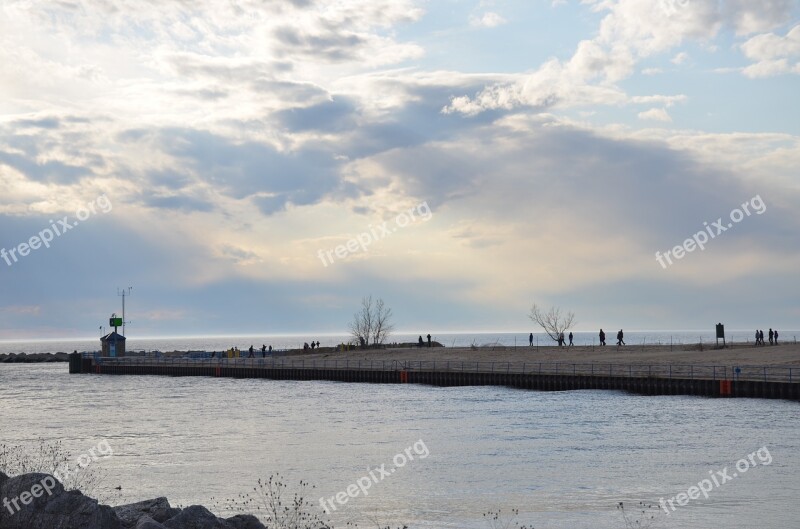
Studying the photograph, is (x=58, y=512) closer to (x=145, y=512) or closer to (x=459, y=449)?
(x=145, y=512)

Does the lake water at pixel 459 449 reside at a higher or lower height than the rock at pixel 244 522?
lower

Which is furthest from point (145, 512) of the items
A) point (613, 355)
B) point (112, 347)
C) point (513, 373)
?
point (112, 347)

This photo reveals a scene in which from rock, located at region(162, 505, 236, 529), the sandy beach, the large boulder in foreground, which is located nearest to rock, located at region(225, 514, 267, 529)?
rock, located at region(162, 505, 236, 529)

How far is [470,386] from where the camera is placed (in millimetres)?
83188

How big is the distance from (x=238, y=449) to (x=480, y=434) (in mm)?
12386

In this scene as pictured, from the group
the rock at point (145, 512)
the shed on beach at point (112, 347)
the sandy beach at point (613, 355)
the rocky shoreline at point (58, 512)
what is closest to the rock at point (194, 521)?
the rocky shoreline at point (58, 512)

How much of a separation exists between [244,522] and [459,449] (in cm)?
2251

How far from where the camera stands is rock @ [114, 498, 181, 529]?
18.7 m

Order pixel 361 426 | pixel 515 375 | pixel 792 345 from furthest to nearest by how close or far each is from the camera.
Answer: pixel 792 345
pixel 515 375
pixel 361 426

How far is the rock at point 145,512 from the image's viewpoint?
18.7m

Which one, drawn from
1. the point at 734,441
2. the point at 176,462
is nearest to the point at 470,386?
the point at 734,441

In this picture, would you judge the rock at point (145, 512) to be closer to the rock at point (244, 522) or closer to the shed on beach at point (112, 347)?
the rock at point (244, 522)

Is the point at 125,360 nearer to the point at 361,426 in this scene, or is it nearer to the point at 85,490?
the point at 361,426

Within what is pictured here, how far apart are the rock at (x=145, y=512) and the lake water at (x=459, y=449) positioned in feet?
24.6
